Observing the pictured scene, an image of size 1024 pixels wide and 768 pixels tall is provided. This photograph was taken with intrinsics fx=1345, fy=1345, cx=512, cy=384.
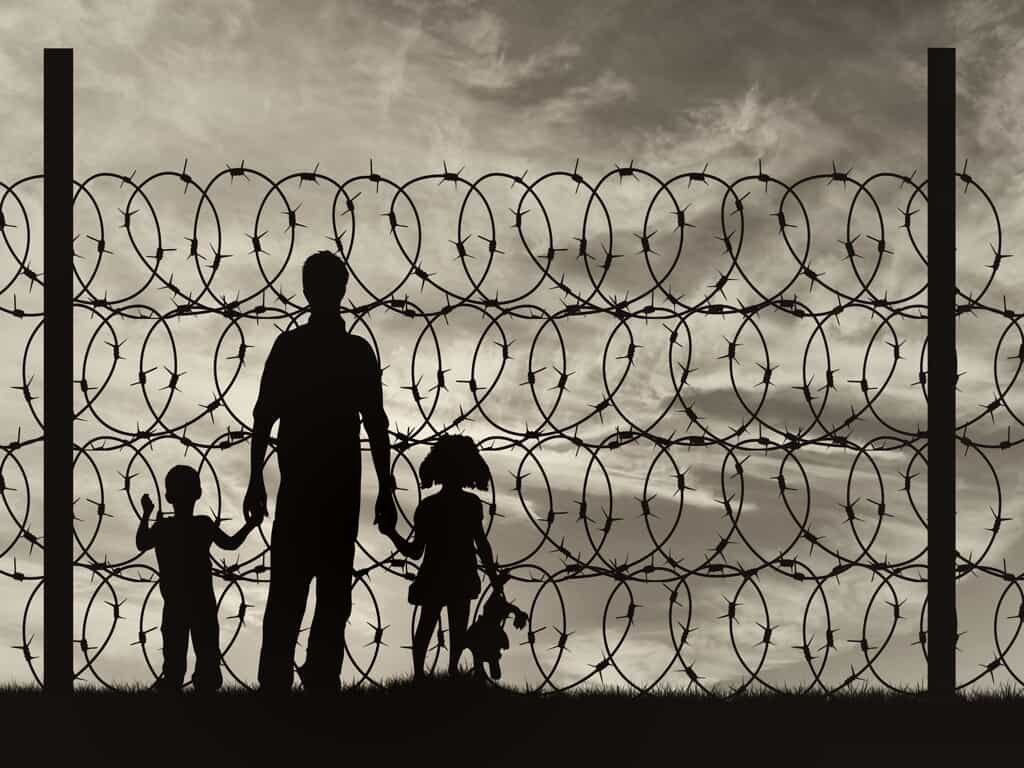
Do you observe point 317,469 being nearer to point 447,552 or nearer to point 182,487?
point 447,552

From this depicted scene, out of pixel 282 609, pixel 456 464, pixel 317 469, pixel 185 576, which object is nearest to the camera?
pixel 317 469

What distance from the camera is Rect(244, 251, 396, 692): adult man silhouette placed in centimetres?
704

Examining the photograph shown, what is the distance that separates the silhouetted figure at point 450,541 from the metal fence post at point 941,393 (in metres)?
2.49

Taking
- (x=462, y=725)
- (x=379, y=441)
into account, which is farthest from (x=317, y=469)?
(x=462, y=725)

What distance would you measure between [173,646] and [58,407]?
155cm

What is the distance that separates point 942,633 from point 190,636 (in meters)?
4.34

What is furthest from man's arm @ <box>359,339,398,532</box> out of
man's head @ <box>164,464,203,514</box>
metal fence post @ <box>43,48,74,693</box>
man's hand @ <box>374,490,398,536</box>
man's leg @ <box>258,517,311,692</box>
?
metal fence post @ <box>43,48,74,693</box>

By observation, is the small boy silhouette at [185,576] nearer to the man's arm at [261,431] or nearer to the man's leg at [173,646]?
the man's leg at [173,646]

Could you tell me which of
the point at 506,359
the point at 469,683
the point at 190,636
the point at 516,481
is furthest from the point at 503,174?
the point at 190,636

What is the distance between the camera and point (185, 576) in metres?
7.71

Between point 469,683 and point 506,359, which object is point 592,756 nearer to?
point 469,683

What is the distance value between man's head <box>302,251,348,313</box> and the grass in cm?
208

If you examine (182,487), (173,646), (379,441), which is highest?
(379,441)

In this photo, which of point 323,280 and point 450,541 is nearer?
point 323,280
